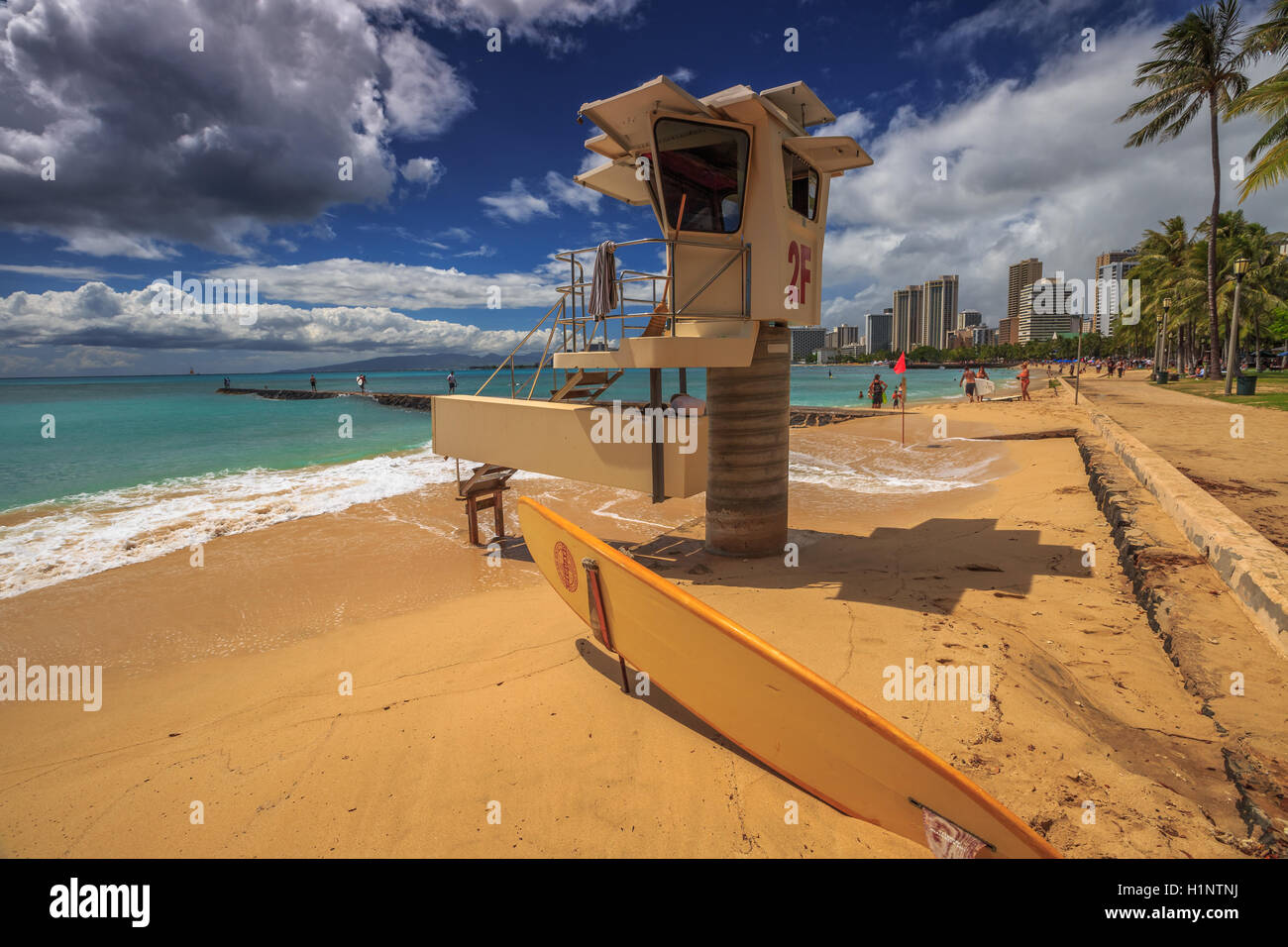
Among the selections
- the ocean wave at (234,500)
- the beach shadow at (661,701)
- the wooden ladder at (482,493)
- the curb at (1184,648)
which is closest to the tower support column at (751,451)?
the beach shadow at (661,701)

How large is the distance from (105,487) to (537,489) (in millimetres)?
15804

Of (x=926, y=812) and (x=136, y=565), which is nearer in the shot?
(x=926, y=812)

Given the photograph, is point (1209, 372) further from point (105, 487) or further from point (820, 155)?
point (105, 487)

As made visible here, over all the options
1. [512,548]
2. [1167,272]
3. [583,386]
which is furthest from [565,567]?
[1167,272]

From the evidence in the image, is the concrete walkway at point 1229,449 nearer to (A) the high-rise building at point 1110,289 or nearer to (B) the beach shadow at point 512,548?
(B) the beach shadow at point 512,548

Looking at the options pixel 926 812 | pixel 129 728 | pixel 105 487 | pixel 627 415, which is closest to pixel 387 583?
pixel 129 728

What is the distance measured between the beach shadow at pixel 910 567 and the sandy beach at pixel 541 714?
0.18 ft

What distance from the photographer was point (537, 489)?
1748cm

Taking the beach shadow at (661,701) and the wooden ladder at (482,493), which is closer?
the beach shadow at (661,701)

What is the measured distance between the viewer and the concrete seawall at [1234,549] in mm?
4914

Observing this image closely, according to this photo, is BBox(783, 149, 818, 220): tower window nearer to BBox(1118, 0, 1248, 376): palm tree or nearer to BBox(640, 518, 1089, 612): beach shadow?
BBox(640, 518, 1089, 612): beach shadow

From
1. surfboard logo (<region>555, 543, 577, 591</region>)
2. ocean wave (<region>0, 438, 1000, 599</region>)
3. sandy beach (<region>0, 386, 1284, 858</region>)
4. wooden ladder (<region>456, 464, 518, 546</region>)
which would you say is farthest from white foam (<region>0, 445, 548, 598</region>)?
surfboard logo (<region>555, 543, 577, 591</region>)

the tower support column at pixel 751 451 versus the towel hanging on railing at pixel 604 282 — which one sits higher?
the towel hanging on railing at pixel 604 282

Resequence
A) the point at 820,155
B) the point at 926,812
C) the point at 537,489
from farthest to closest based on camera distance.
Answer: the point at 537,489 < the point at 820,155 < the point at 926,812
